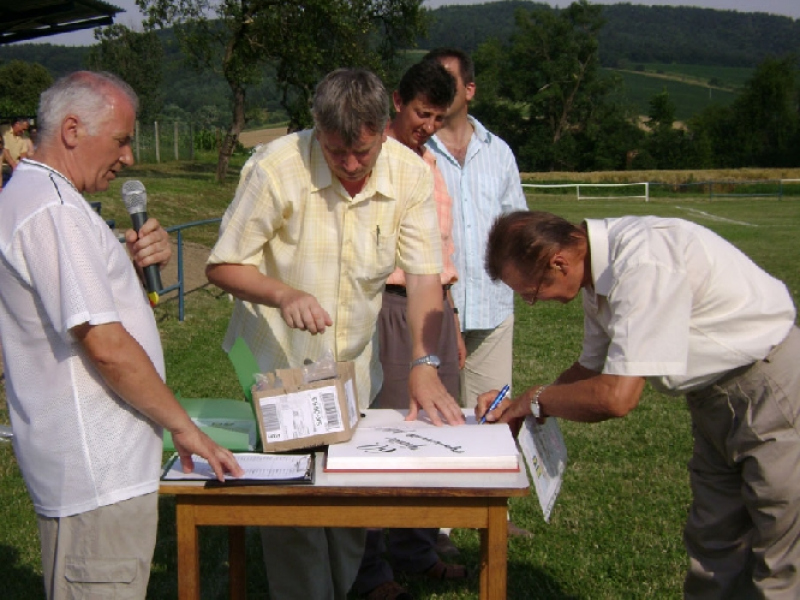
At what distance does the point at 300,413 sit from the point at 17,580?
241 cm

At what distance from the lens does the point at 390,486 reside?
104 inches

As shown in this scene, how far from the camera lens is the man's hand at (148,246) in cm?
284

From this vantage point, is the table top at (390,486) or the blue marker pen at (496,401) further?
the blue marker pen at (496,401)

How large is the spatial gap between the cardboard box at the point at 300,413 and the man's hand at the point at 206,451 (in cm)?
19

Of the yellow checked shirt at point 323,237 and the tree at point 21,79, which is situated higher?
the tree at point 21,79

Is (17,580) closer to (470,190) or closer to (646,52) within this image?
(470,190)

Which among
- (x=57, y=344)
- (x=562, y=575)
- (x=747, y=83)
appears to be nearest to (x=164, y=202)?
(x=562, y=575)

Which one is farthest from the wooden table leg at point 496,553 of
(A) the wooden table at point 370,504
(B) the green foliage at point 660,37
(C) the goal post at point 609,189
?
(B) the green foliage at point 660,37

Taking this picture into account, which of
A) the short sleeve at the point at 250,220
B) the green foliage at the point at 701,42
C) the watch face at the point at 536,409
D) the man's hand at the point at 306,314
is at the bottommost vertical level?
the watch face at the point at 536,409

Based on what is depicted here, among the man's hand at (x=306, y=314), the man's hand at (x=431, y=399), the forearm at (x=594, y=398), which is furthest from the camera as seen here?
the man's hand at (x=431, y=399)

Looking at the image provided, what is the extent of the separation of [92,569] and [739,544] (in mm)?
2091

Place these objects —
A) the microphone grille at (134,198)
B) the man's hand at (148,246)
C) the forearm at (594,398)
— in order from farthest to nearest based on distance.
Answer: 1. the microphone grille at (134,198)
2. the man's hand at (148,246)
3. the forearm at (594,398)

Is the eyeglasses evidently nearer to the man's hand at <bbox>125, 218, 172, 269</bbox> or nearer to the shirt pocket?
the shirt pocket

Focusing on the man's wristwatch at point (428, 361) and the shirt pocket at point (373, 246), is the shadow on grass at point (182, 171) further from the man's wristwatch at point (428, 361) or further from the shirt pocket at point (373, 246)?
the man's wristwatch at point (428, 361)
